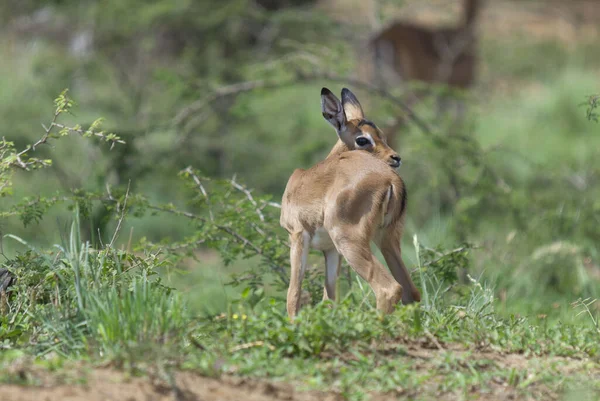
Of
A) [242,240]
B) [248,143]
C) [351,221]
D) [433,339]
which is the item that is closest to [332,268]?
[351,221]

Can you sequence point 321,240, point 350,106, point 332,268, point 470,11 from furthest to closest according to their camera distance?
point 470,11
point 350,106
point 332,268
point 321,240

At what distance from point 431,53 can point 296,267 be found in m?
10.7

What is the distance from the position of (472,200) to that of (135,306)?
5.16 m

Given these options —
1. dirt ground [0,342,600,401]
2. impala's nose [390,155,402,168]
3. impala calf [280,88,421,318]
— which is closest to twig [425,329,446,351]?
dirt ground [0,342,600,401]

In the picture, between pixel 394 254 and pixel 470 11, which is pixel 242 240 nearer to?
pixel 394 254

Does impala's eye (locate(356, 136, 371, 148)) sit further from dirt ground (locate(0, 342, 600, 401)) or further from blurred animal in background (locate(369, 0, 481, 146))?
blurred animal in background (locate(369, 0, 481, 146))

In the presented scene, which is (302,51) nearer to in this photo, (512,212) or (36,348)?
(512,212)

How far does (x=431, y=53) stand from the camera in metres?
15.7

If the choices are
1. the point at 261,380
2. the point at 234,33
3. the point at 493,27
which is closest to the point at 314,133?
the point at 234,33

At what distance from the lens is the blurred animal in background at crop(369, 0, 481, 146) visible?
571 inches

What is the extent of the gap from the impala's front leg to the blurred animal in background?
29.0ft

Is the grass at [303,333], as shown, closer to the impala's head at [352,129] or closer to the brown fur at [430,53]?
the impala's head at [352,129]

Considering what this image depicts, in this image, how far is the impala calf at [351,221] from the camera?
5320 millimetres

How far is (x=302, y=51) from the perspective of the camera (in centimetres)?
1154
